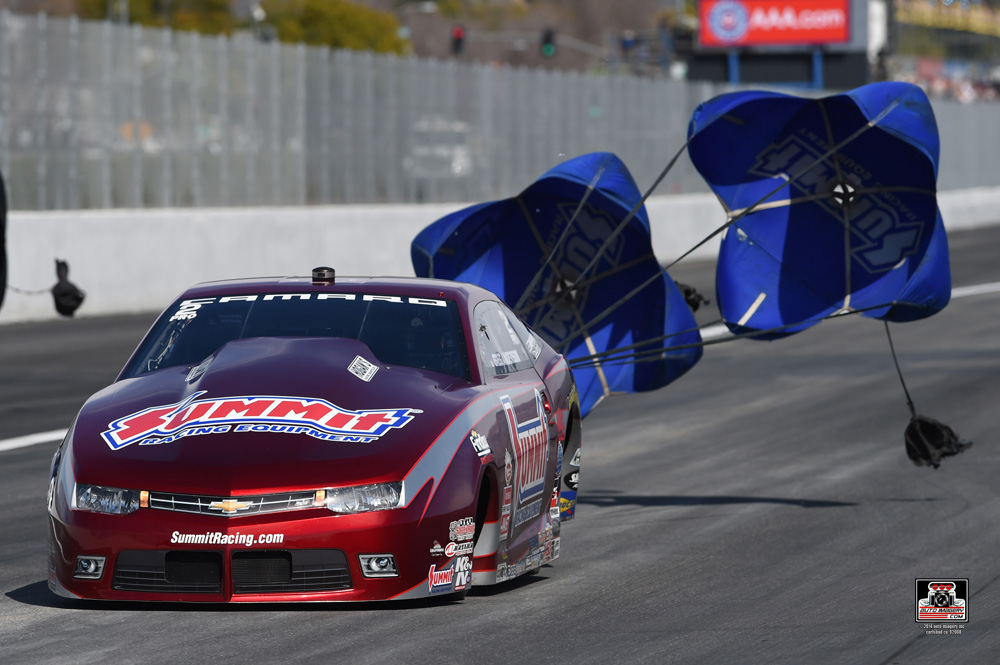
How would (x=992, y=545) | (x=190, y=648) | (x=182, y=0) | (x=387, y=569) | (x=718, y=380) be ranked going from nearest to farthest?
(x=190, y=648) → (x=387, y=569) → (x=992, y=545) → (x=718, y=380) → (x=182, y=0)

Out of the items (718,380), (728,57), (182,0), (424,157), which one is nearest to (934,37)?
(182,0)

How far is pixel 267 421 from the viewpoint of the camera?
746cm

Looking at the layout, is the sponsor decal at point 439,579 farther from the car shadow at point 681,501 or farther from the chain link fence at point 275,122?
the chain link fence at point 275,122

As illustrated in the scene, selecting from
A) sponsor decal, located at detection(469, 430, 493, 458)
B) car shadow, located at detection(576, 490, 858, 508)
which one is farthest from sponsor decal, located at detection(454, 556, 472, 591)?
car shadow, located at detection(576, 490, 858, 508)

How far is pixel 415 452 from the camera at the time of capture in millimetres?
7340

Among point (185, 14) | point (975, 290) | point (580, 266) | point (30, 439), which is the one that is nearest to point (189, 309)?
point (580, 266)

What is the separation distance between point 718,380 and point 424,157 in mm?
12927

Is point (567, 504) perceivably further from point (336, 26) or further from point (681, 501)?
point (336, 26)

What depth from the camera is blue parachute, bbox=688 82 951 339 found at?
1191 centimetres

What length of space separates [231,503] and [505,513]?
1.37m

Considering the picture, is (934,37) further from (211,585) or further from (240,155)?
(211,585)

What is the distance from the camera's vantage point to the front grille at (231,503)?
707 centimetres

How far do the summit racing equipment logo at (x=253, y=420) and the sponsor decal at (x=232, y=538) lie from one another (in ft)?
1.61

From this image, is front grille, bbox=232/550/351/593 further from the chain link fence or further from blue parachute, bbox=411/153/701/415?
the chain link fence
